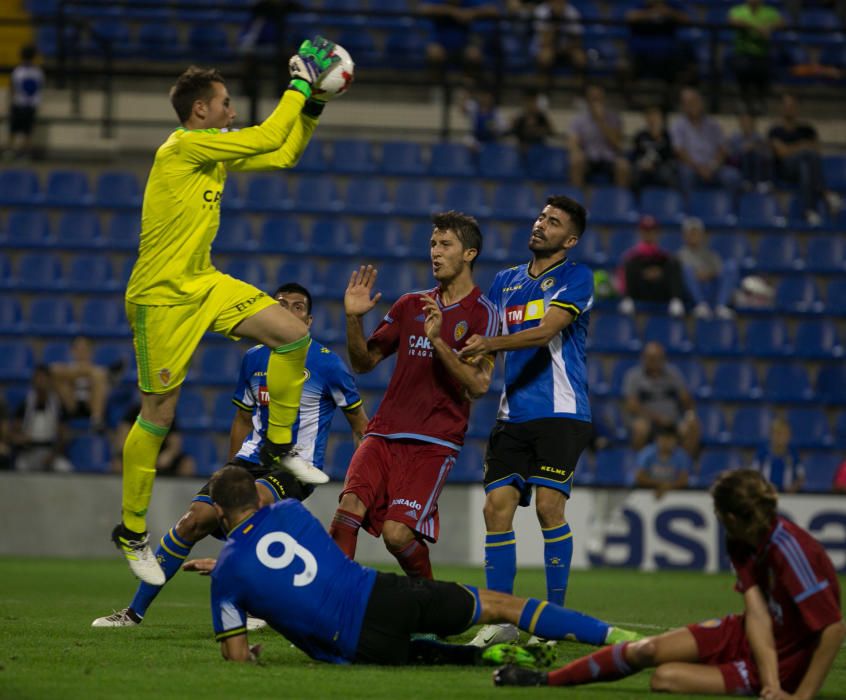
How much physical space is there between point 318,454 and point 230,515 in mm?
2456

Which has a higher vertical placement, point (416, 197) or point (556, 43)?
point (556, 43)

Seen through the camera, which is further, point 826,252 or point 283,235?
point 826,252

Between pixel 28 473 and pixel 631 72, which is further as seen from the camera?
pixel 631 72

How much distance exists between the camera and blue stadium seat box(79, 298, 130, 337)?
A: 17188 mm

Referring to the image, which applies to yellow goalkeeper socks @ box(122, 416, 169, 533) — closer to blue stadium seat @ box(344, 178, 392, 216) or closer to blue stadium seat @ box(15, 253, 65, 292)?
blue stadium seat @ box(15, 253, 65, 292)

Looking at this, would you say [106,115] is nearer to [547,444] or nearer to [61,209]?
[61,209]

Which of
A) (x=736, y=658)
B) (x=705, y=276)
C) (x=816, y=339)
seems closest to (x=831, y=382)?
(x=816, y=339)

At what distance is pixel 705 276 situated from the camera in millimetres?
18078

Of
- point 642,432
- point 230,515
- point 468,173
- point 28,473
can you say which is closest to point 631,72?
point 468,173

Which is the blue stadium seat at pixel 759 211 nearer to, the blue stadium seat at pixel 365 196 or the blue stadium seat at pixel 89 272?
the blue stadium seat at pixel 365 196

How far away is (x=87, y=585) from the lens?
38.9ft

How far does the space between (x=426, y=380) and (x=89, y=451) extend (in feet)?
29.4

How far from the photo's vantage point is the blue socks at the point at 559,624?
20.7 feet

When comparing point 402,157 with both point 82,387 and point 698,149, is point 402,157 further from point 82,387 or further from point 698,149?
point 82,387
